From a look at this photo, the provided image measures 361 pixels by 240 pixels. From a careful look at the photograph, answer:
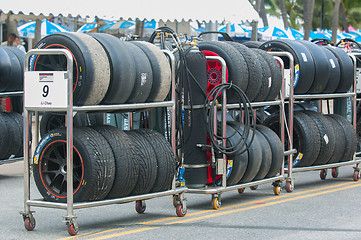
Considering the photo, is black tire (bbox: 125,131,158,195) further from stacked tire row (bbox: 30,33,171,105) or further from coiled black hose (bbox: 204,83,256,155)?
coiled black hose (bbox: 204,83,256,155)

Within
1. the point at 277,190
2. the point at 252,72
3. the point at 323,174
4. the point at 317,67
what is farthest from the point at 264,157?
the point at 323,174

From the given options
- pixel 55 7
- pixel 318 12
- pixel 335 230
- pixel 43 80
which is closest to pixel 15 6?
pixel 55 7

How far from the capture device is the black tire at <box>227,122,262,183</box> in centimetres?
957

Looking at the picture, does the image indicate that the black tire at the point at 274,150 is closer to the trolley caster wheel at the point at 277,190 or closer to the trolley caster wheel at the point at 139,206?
the trolley caster wheel at the point at 277,190

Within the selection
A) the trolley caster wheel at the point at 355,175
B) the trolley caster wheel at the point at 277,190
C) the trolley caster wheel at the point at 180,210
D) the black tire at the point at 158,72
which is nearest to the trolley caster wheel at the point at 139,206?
the trolley caster wheel at the point at 180,210

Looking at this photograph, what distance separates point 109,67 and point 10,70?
4859mm

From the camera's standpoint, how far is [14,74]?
12.3m

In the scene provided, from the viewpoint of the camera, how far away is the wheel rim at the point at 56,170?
25.5ft

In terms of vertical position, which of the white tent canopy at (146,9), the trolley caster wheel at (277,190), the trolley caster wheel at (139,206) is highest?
the white tent canopy at (146,9)

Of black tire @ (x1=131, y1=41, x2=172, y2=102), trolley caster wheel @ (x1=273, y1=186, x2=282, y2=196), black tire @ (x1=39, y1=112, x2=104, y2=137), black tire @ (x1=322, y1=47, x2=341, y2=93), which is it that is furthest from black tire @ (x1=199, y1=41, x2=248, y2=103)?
black tire @ (x1=39, y1=112, x2=104, y2=137)

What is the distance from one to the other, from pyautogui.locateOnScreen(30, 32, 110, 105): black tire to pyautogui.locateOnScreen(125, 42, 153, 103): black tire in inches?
18.2

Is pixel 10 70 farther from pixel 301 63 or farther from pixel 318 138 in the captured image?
pixel 318 138

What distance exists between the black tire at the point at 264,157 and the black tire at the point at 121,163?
7.81 ft

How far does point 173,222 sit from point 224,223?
1.86 ft
